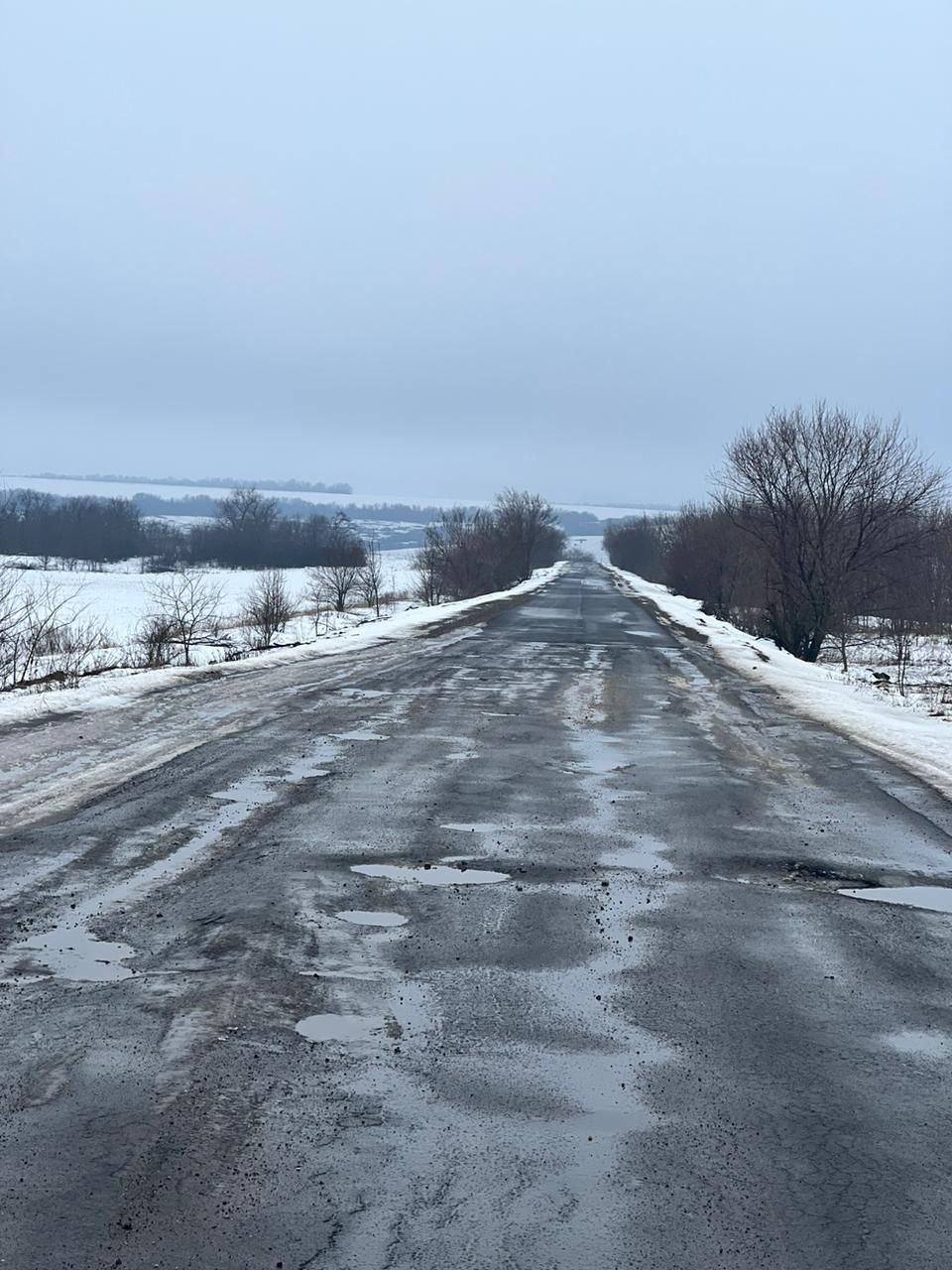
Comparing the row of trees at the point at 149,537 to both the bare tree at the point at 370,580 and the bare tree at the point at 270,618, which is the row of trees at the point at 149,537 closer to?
the bare tree at the point at 370,580

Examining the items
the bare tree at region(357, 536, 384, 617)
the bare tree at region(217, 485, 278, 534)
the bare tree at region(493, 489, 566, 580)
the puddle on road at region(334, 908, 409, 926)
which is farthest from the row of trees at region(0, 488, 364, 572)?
the puddle on road at region(334, 908, 409, 926)

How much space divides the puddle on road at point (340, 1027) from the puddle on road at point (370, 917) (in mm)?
1194

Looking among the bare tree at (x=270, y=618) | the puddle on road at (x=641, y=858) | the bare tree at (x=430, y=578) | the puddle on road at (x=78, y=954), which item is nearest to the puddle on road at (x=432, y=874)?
the puddle on road at (x=641, y=858)

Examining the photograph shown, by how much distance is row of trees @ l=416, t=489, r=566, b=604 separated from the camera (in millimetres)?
61125

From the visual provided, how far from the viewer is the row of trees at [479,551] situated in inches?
2406

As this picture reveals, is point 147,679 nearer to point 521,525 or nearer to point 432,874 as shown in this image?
point 432,874

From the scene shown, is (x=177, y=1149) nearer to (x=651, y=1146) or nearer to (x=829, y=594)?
(x=651, y=1146)

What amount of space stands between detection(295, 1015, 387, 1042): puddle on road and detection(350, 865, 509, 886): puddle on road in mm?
1952

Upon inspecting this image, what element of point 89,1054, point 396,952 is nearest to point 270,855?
point 396,952

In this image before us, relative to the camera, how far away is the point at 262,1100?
3695 millimetres

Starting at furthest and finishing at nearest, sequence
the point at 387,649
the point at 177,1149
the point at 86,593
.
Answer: the point at 86,593
the point at 387,649
the point at 177,1149

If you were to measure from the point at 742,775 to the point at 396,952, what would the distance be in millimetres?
5605

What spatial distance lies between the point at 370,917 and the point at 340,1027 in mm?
1416

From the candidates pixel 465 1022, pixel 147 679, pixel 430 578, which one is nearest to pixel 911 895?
pixel 465 1022
